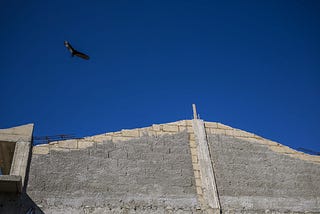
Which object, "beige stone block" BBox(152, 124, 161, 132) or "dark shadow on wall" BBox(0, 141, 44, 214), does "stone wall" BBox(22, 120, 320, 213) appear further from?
"dark shadow on wall" BBox(0, 141, 44, 214)

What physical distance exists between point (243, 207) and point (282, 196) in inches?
60.4

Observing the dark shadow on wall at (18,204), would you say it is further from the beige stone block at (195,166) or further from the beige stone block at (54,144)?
the beige stone block at (195,166)

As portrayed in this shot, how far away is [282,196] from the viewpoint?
11930 mm

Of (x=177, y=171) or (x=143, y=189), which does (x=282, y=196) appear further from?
(x=143, y=189)

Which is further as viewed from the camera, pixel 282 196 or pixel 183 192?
pixel 282 196

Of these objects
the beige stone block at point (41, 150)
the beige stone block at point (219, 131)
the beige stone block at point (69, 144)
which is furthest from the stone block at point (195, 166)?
the beige stone block at point (41, 150)

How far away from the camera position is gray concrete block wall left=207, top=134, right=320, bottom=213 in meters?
11.5

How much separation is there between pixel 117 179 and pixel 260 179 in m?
4.63

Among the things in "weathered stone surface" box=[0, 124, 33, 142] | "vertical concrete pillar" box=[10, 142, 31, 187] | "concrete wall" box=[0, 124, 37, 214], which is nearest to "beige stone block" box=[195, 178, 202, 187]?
"concrete wall" box=[0, 124, 37, 214]

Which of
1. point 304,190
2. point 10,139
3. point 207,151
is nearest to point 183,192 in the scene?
point 207,151

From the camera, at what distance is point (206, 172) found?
1160 centimetres

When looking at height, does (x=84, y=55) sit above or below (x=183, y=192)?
above

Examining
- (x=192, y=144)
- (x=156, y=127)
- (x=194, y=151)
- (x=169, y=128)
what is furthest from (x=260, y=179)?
(x=156, y=127)

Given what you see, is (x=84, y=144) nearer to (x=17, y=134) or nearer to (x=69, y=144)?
(x=69, y=144)
